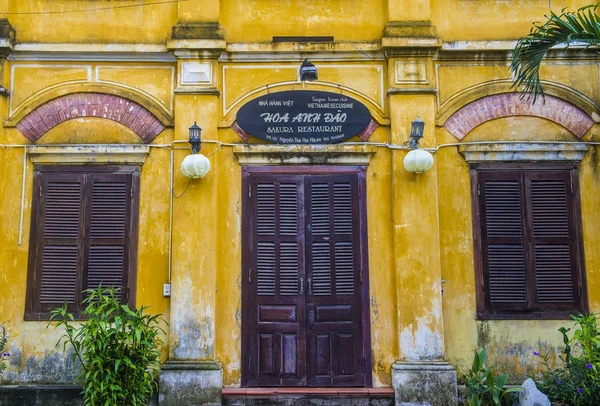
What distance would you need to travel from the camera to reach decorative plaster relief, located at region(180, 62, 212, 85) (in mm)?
7508

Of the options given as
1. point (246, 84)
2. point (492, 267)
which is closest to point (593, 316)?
point (492, 267)

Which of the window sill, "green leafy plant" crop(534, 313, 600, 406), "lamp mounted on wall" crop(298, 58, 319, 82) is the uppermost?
"lamp mounted on wall" crop(298, 58, 319, 82)

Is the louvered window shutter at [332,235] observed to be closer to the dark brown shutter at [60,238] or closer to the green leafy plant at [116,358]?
the green leafy plant at [116,358]

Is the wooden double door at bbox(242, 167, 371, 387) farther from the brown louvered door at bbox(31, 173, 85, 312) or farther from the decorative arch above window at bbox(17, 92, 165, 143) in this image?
the brown louvered door at bbox(31, 173, 85, 312)

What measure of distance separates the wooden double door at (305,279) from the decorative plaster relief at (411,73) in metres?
1.30

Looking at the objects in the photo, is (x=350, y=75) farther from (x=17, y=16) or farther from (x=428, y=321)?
(x=17, y=16)

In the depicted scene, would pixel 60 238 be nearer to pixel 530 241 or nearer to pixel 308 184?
pixel 308 184

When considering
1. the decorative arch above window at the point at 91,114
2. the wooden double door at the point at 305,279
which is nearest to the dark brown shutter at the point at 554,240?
the wooden double door at the point at 305,279

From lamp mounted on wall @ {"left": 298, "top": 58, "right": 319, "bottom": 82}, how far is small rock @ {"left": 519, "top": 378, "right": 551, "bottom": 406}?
14.2 ft

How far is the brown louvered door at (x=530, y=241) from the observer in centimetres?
730

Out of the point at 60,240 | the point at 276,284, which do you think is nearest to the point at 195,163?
the point at 276,284

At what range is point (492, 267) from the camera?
7.35 m

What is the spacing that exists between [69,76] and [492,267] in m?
5.83

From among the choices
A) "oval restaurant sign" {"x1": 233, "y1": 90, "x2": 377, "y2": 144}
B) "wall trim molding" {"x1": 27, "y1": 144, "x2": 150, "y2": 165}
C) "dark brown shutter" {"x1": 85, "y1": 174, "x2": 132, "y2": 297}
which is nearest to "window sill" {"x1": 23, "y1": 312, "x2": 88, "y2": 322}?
"dark brown shutter" {"x1": 85, "y1": 174, "x2": 132, "y2": 297}
